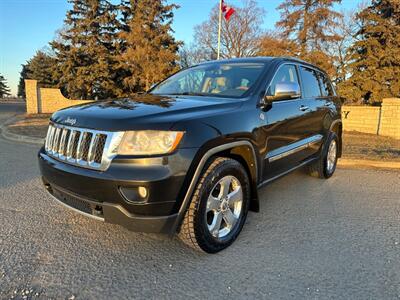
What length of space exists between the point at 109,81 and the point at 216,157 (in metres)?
25.2

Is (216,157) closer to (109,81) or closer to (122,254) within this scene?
(122,254)

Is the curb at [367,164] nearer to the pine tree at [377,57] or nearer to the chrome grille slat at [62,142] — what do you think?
the chrome grille slat at [62,142]

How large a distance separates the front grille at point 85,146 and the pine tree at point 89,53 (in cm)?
2461

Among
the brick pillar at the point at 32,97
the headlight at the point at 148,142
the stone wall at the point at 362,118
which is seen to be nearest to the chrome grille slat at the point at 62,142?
the headlight at the point at 148,142

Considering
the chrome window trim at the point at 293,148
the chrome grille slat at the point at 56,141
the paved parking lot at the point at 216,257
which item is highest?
the chrome grille slat at the point at 56,141

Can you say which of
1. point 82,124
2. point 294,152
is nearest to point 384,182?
point 294,152

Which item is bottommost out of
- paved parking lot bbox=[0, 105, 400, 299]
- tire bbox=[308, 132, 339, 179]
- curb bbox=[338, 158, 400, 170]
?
paved parking lot bbox=[0, 105, 400, 299]

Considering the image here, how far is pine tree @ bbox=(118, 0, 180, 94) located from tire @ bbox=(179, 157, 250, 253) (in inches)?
851

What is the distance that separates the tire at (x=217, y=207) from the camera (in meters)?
2.65

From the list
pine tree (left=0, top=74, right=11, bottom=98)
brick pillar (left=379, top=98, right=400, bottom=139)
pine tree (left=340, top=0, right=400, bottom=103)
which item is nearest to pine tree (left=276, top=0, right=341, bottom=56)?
pine tree (left=340, top=0, right=400, bottom=103)

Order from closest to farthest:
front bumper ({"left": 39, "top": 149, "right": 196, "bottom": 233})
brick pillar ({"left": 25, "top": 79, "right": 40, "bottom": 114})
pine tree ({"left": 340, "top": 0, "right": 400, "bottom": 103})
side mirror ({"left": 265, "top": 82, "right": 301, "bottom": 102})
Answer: front bumper ({"left": 39, "top": 149, "right": 196, "bottom": 233}), side mirror ({"left": 265, "top": 82, "right": 301, "bottom": 102}), pine tree ({"left": 340, "top": 0, "right": 400, "bottom": 103}), brick pillar ({"left": 25, "top": 79, "right": 40, "bottom": 114})

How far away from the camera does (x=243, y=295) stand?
2.32 metres

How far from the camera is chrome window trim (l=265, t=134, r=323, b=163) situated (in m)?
3.52

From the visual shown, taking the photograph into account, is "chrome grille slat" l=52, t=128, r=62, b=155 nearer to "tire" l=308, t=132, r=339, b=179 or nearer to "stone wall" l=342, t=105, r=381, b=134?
"tire" l=308, t=132, r=339, b=179
